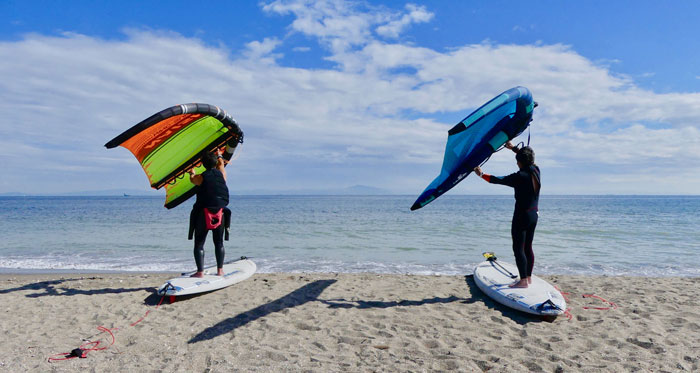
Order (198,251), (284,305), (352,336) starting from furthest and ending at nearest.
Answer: (198,251) < (284,305) < (352,336)

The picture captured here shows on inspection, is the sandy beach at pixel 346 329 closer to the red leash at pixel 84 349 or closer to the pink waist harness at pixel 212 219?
the red leash at pixel 84 349

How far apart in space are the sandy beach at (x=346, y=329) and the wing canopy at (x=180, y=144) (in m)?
1.93

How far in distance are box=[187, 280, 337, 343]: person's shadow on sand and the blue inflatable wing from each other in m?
2.64

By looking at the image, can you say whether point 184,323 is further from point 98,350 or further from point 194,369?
point 194,369

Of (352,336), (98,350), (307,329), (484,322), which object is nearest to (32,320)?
(98,350)

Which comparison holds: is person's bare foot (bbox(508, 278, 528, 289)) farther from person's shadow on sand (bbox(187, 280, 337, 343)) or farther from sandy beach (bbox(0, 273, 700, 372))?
person's shadow on sand (bbox(187, 280, 337, 343))

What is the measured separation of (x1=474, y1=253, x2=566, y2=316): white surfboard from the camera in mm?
4703

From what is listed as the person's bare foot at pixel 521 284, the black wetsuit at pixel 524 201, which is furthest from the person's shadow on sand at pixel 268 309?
the black wetsuit at pixel 524 201

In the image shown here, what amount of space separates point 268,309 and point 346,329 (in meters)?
1.31

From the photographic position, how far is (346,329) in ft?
14.8

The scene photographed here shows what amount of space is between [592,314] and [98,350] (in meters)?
5.73

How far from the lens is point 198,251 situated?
6043 millimetres

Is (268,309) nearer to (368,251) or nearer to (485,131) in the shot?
(485,131)

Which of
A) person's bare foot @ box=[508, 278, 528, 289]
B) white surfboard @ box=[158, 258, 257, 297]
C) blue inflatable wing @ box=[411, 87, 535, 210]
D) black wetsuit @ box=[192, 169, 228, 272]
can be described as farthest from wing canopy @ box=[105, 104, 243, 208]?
person's bare foot @ box=[508, 278, 528, 289]
